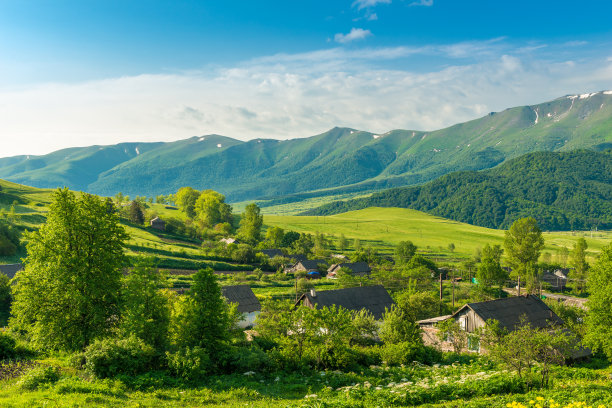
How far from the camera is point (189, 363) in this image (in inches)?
842

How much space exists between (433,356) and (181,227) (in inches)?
4215

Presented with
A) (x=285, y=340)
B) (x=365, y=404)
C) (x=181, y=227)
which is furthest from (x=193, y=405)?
(x=181, y=227)

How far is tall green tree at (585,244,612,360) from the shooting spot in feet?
127

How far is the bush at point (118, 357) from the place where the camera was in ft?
67.4

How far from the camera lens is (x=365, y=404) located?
17.8 m

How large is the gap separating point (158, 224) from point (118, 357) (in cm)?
11326

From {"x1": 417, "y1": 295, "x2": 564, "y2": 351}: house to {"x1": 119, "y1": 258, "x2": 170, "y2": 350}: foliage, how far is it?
30651 mm

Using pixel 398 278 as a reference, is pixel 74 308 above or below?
above

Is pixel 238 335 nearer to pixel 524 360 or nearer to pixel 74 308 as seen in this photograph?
pixel 74 308

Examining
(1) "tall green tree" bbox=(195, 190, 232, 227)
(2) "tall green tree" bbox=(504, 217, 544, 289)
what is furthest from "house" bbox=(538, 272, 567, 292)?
(1) "tall green tree" bbox=(195, 190, 232, 227)

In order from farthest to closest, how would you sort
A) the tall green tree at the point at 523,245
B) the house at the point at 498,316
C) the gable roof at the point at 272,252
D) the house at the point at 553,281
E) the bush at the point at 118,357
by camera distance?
the gable roof at the point at 272,252, the house at the point at 553,281, the tall green tree at the point at 523,245, the house at the point at 498,316, the bush at the point at 118,357

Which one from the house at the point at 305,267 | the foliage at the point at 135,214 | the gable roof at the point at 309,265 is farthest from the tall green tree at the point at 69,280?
the foliage at the point at 135,214

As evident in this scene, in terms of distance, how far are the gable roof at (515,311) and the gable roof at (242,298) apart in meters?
28.8

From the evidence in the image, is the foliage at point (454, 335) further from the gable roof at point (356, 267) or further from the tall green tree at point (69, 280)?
the gable roof at point (356, 267)
